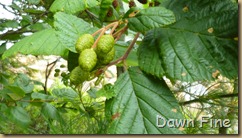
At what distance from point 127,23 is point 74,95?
2.15 ft

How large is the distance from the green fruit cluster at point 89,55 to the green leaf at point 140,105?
73 millimetres

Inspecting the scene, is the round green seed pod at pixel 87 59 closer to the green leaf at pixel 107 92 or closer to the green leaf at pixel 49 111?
the green leaf at pixel 107 92

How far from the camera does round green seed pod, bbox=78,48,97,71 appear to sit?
50 cm

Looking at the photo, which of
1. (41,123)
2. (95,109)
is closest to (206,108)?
(95,109)

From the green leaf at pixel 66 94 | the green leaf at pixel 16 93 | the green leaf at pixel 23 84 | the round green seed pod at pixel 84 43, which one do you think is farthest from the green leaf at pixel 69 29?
the green leaf at pixel 23 84

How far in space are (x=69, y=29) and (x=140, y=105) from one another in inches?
7.1

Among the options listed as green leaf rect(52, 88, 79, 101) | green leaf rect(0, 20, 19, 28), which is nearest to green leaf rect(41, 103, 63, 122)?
green leaf rect(52, 88, 79, 101)

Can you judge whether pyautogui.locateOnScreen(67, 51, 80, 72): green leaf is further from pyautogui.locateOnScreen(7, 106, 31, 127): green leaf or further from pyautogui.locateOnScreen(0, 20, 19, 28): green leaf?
pyautogui.locateOnScreen(0, 20, 19, 28): green leaf

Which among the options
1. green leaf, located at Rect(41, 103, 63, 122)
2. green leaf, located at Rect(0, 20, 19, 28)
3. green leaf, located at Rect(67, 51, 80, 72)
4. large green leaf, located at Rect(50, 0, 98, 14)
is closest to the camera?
green leaf, located at Rect(67, 51, 80, 72)

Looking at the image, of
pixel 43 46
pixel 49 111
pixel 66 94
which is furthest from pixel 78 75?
pixel 49 111

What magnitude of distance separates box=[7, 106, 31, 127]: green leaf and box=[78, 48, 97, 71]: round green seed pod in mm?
827

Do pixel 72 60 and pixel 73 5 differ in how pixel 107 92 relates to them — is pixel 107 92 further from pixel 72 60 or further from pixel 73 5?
pixel 73 5

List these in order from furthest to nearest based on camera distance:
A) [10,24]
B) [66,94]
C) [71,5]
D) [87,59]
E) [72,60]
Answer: [10,24] → [66,94] → [71,5] → [72,60] → [87,59]

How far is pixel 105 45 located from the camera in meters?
0.52
